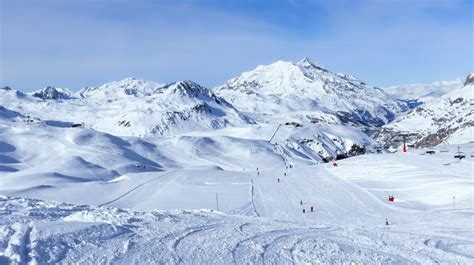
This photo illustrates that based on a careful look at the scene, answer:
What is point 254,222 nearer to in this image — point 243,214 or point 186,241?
point 186,241

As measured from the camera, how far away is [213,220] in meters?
33.3

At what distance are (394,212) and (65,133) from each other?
452ft

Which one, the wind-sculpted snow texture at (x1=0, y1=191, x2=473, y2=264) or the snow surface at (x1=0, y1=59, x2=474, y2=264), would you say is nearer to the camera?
the wind-sculpted snow texture at (x1=0, y1=191, x2=473, y2=264)

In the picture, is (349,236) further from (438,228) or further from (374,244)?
(438,228)

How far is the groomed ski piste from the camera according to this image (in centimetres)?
2339

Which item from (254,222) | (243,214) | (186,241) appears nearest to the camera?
(186,241)

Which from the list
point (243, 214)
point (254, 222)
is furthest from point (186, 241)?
point (243, 214)

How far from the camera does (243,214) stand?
4853 centimetres

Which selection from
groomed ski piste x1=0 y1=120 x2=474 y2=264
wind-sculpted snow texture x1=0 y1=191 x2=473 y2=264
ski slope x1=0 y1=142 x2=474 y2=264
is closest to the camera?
wind-sculpted snow texture x1=0 y1=191 x2=473 y2=264

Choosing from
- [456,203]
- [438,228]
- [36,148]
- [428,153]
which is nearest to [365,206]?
[456,203]

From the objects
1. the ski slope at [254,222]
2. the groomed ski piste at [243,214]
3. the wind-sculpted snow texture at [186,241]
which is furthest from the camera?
the groomed ski piste at [243,214]

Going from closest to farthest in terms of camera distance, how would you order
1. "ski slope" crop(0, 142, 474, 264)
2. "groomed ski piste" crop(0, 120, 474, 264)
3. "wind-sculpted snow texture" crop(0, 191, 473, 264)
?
"wind-sculpted snow texture" crop(0, 191, 473, 264)
"ski slope" crop(0, 142, 474, 264)
"groomed ski piste" crop(0, 120, 474, 264)

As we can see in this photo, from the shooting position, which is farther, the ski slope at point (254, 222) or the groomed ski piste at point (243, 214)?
the groomed ski piste at point (243, 214)

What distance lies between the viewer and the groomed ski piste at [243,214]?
921 inches
